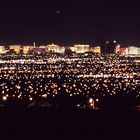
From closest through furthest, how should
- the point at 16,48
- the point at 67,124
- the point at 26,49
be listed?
the point at 67,124
the point at 26,49
the point at 16,48

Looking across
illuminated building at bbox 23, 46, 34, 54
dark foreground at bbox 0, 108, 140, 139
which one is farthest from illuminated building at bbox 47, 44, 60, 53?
dark foreground at bbox 0, 108, 140, 139

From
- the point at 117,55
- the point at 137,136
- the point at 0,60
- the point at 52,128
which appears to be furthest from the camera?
the point at 117,55

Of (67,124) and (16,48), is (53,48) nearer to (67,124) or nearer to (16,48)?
(16,48)

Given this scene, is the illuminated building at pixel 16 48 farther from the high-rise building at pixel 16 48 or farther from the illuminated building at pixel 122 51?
the illuminated building at pixel 122 51

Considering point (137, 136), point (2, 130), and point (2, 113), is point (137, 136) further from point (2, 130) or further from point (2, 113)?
point (2, 113)

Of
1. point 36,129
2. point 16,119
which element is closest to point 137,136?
point 36,129

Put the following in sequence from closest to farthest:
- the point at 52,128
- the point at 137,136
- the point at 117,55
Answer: the point at 137,136
the point at 52,128
the point at 117,55

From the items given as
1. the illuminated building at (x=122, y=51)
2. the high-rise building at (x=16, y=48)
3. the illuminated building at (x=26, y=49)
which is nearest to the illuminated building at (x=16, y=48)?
the high-rise building at (x=16, y=48)

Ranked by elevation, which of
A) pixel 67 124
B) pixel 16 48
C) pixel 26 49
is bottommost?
pixel 67 124

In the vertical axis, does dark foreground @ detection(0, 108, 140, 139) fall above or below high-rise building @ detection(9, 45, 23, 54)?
below

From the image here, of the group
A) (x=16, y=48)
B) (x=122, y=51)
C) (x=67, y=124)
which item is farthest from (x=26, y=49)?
(x=67, y=124)

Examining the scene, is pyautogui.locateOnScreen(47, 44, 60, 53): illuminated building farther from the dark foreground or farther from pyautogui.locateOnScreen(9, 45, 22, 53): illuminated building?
the dark foreground
